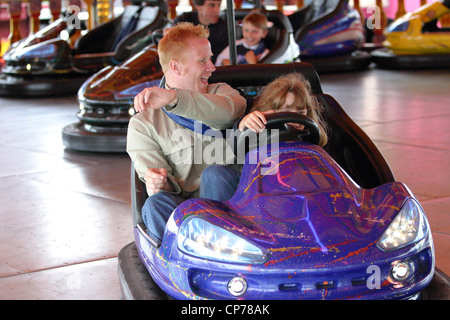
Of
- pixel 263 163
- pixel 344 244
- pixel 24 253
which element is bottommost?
pixel 24 253

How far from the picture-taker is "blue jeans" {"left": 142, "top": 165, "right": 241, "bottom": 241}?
1.78m

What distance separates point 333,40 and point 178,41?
16.5 feet

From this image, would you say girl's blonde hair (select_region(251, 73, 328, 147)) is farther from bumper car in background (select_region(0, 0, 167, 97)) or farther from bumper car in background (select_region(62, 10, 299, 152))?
bumper car in background (select_region(0, 0, 167, 97))

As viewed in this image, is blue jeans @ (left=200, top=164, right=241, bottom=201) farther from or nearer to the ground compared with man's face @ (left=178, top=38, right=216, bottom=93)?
nearer to the ground

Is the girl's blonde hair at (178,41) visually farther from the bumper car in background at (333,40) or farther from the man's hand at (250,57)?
the bumper car in background at (333,40)

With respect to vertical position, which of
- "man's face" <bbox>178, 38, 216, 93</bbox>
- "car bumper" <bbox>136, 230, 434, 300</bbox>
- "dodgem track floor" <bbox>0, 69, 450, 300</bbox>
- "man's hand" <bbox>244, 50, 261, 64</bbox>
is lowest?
"dodgem track floor" <bbox>0, 69, 450, 300</bbox>

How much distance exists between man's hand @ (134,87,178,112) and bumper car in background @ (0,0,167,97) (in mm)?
3922

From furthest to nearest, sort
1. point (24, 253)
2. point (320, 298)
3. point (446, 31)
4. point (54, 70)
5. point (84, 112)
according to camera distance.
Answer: point (446, 31)
point (54, 70)
point (84, 112)
point (24, 253)
point (320, 298)

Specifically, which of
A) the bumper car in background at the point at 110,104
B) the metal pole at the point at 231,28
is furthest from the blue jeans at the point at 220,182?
the bumper car in background at the point at 110,104

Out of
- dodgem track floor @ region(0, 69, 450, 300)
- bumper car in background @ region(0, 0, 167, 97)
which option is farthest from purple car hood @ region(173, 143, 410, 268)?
bumper car in background @ region(0, 0, 167, 97)

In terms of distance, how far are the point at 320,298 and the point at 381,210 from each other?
0.83 feet
